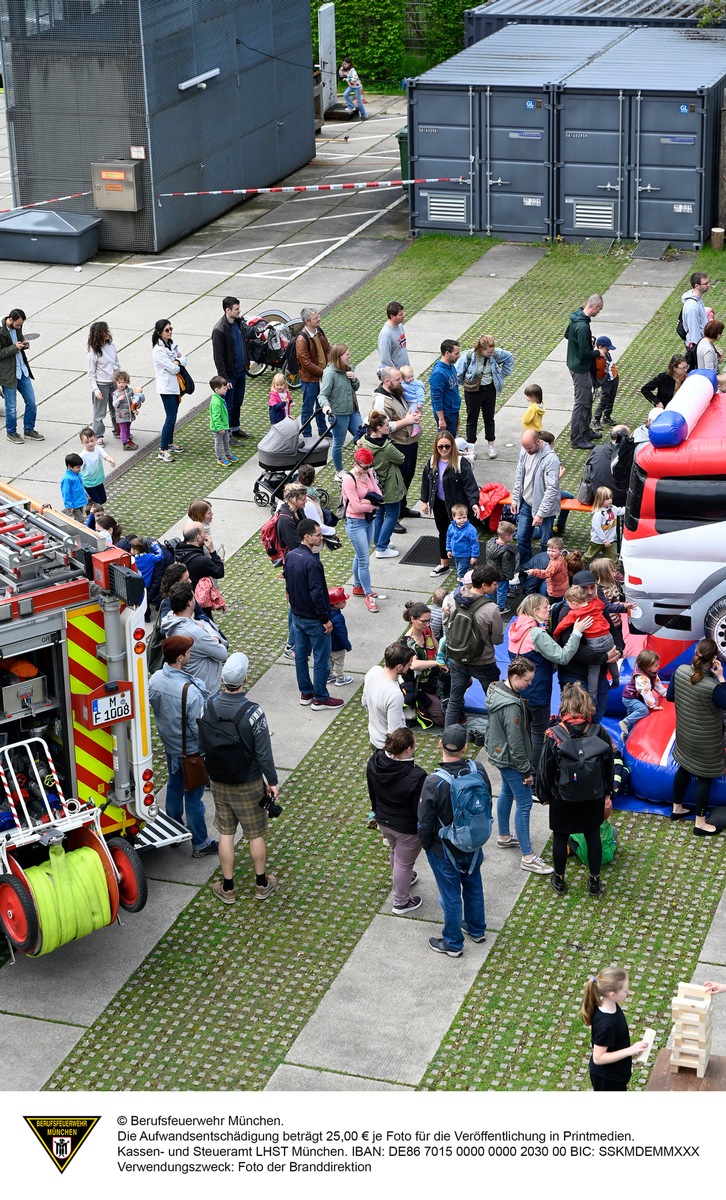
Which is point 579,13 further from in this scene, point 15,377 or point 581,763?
point 581,763

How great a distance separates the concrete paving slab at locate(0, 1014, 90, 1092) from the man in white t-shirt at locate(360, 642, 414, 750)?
106 inches

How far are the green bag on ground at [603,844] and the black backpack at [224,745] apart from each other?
2.25 metres

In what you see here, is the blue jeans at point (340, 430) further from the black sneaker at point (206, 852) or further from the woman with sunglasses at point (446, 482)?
the black sneaker at point (206, 852)

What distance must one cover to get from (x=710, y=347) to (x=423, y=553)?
378cm

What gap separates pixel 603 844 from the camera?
1085cm

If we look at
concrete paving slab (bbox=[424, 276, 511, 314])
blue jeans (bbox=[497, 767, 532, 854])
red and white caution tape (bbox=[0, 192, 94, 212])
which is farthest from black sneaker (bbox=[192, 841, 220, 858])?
red and white caution tape (bbox=[0, 192, 94, 212])

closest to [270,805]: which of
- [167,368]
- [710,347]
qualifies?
[167,368]

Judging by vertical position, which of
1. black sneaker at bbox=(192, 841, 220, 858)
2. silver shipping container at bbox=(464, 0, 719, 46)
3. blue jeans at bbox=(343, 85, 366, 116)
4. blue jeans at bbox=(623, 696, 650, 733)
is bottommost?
black sneaker at bbox=(192, 841, 220, 858)

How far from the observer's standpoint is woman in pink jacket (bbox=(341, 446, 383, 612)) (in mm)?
13828

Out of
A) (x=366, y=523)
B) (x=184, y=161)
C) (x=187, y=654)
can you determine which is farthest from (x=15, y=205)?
(x=187, y=654)

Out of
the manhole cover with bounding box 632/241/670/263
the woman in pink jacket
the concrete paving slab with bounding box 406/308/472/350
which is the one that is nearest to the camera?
the woman in pink jacket

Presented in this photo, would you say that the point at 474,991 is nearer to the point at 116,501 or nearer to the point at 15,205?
the point at 116,501
